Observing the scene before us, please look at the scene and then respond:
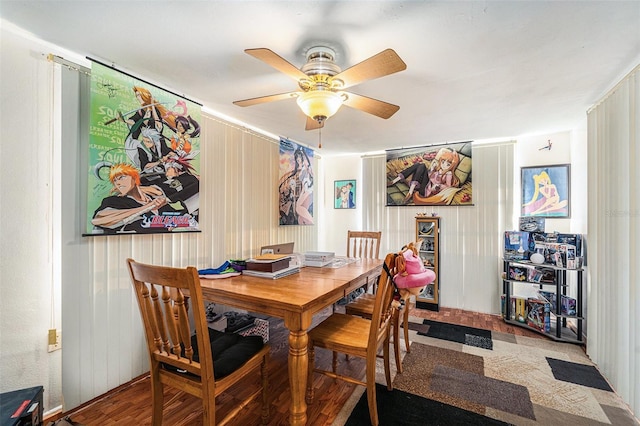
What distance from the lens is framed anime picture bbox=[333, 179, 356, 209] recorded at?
15.3ft

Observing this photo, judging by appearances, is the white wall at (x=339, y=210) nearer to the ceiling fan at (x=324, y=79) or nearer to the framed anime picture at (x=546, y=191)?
the framed anime picture at (x=546, y=191)

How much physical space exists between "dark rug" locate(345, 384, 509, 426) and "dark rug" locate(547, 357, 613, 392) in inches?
38.9

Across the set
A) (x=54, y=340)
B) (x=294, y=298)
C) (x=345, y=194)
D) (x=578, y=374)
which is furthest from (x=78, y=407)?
(x=345, y=194)

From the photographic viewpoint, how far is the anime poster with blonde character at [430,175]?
12.4ft

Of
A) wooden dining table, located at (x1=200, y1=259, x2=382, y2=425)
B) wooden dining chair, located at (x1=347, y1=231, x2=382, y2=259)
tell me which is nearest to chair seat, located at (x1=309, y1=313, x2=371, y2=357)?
wooden dining table, located at (x1=200, y1=259, x2=382, y2=425)

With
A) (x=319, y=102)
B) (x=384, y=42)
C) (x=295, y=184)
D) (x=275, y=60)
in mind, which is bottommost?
(x=295, y=184)

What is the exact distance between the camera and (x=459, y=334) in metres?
2.97

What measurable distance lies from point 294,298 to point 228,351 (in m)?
0.49

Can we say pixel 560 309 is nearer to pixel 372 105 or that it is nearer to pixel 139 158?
pixel 372 105

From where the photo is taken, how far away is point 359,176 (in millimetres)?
4637

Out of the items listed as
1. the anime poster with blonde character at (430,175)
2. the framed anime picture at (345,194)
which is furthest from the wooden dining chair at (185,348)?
the framed anime picture at (345,194)

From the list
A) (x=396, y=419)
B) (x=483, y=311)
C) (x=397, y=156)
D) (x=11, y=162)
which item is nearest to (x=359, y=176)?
(x=397, y=156)

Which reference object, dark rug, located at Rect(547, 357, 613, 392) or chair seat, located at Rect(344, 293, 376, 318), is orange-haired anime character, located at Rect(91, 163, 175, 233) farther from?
dark rug, located at Rect(547, 357, 613, 392)

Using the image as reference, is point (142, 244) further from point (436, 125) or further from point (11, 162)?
point (436, 125)
